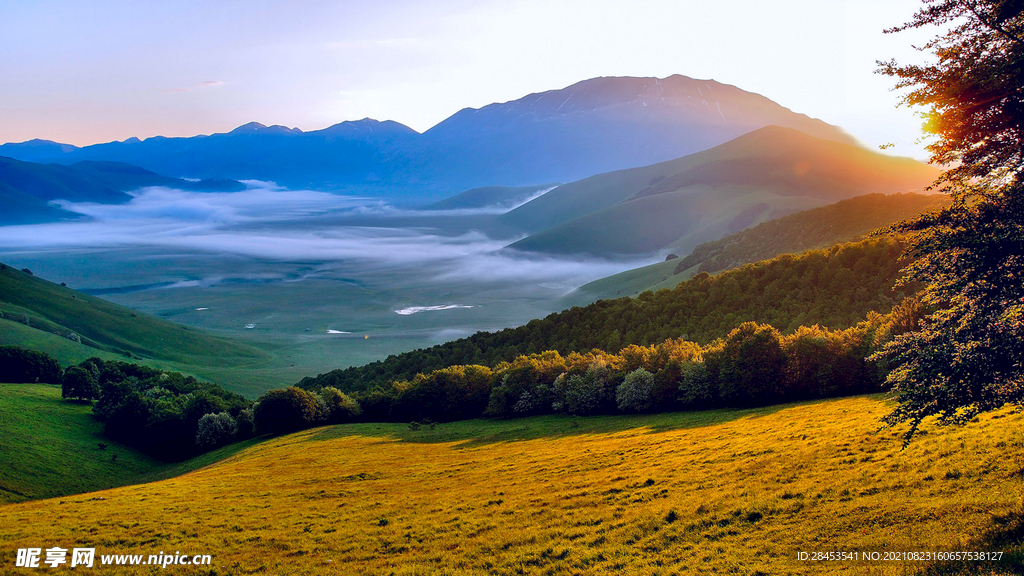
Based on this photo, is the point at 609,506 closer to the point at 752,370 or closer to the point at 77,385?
the point at 752,370

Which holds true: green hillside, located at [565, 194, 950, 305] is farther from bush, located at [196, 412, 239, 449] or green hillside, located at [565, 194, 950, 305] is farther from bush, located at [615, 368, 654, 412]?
bush, located at [196, 412, 239, 449]

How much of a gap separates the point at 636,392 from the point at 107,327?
538 ft

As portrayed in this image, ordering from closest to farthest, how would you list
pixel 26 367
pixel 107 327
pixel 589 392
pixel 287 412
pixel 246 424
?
pixel 589 392, pixel 287 412, pixel 246 424, pixel 26 367, pixel 107 327

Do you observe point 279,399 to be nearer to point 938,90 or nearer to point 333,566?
point 333,566

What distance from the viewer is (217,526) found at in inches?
1145

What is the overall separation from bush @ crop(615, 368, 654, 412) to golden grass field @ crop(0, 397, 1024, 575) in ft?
47.8

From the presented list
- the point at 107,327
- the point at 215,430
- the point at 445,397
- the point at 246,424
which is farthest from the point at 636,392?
the point at 107,327

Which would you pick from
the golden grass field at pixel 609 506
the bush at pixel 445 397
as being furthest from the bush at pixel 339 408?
the golden grass field at pixel 609 506

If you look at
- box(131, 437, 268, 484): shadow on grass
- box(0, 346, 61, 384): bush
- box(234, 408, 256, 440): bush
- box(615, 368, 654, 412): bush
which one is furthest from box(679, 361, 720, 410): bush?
box(0, 346, 61, 384): bush

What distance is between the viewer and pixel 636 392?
195 ft

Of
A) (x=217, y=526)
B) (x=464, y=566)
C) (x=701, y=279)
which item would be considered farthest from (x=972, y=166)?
(x=701, y=279)

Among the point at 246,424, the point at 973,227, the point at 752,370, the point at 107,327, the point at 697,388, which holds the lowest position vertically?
the point at 246,424

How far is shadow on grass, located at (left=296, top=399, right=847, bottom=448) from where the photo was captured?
48031 millimetres

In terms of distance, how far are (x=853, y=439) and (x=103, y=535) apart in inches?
1413
